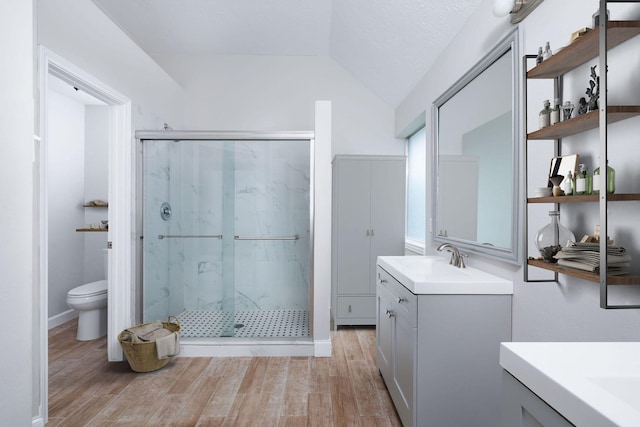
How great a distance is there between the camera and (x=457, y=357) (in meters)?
1.57

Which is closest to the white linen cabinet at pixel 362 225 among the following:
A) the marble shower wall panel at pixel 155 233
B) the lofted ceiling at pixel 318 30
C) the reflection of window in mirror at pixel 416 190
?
the reflection of window in mirror at pixel 416 190

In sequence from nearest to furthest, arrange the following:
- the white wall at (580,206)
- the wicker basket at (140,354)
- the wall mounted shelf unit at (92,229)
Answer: the white wall at (580,206) < the wicker basket at (140,354) < the wall mounted shelf unit at (92,229)

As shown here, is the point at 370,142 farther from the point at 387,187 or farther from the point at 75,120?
the point at 75,120

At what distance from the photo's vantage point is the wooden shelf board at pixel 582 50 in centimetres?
96

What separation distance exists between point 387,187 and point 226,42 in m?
2.37

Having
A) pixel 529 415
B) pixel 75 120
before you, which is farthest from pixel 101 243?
pixel 529 415

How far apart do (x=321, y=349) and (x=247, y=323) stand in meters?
0.68

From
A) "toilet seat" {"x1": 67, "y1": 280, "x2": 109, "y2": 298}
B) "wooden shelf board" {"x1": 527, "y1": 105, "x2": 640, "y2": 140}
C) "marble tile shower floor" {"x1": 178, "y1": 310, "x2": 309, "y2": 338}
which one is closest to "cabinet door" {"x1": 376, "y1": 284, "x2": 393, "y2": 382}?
"marble tile shower floor" {"x1": 178, "y1": 310, "x2": 309, "y2": 338}

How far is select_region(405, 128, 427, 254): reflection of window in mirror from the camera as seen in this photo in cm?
359

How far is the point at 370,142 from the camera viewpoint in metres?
4.17

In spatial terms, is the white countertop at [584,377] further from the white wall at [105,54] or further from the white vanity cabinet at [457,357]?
the white wall at [105,54]

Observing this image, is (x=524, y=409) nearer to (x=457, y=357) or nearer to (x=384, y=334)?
(x=457, y=357)

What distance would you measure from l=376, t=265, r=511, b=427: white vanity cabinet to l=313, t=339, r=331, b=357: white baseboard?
1.27 meters

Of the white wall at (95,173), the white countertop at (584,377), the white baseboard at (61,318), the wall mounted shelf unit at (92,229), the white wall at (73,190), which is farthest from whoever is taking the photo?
the white wall at (95,173)
